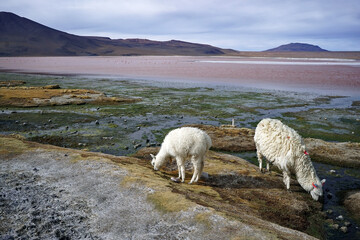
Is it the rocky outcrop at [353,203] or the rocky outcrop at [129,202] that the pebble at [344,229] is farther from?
the rocky outcrop at [353,203]

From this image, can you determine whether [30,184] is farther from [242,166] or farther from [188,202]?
[242,166]

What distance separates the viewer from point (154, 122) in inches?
947

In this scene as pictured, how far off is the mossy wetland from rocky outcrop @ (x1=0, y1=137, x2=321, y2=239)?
7.91ft

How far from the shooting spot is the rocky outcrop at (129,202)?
6629 mm

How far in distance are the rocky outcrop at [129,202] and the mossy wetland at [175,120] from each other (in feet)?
7.91

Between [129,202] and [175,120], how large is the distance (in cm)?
1712

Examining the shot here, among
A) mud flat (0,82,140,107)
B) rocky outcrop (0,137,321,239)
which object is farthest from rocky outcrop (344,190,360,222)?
mud flat (0,82,140,107)

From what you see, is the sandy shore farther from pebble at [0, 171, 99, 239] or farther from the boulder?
pebble at [0, 171, 99, 239]

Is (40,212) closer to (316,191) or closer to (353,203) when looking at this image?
(316,191)

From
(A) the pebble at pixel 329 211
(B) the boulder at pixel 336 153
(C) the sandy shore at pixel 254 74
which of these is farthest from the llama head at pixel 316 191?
(C) the sandy shore at pixel 254 74

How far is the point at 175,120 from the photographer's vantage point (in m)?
24.9

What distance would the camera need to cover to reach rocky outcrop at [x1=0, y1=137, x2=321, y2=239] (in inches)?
261

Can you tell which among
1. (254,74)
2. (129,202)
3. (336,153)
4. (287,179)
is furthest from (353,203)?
(254,74)

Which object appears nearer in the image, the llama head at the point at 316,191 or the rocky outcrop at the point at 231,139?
the llama head at the point at 316,191
